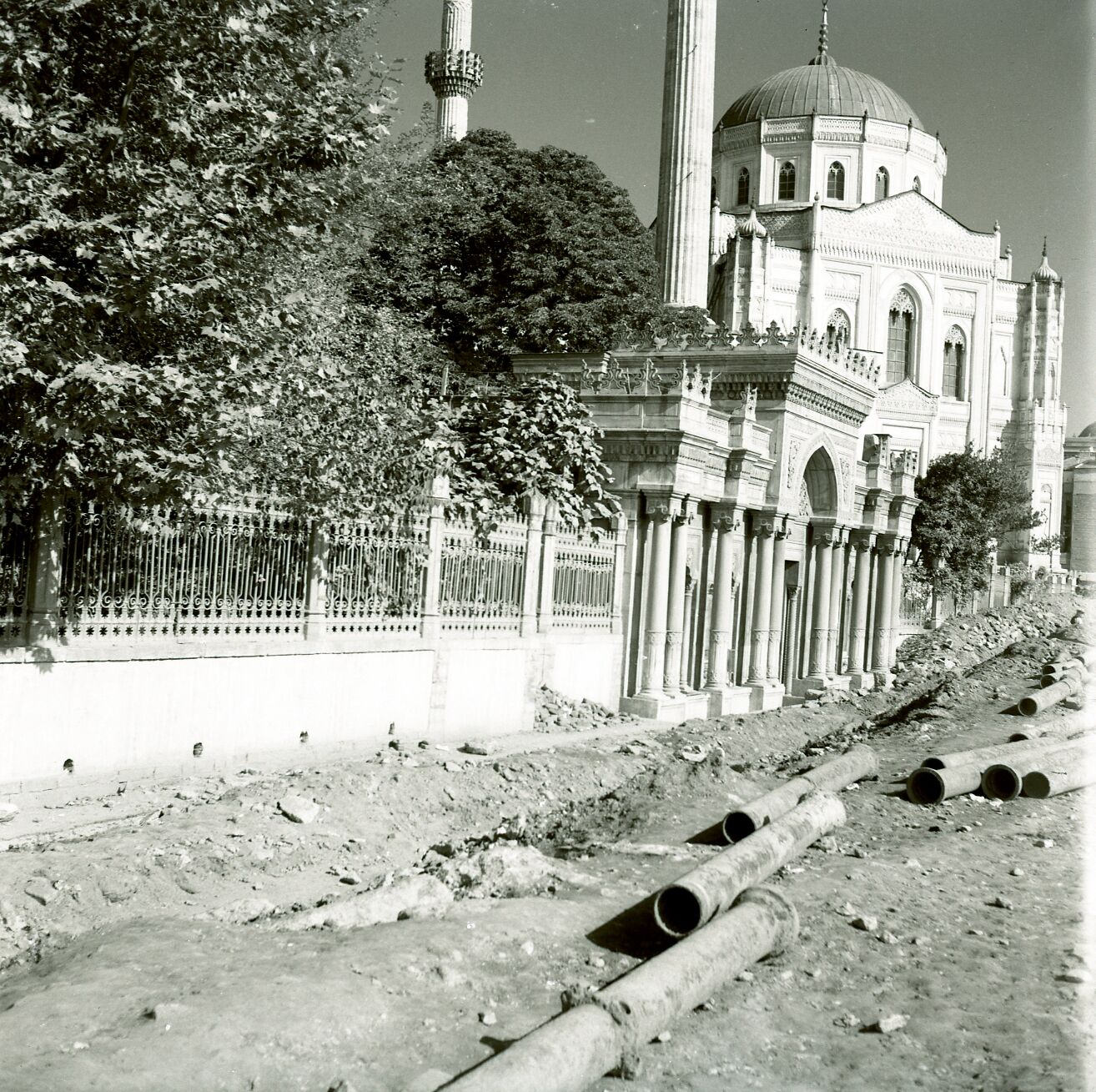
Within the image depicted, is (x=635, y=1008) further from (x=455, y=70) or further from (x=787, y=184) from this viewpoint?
(x=787, y=184)

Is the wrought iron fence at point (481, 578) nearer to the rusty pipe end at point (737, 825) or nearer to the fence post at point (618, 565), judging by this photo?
the fence post at point (618, 565)

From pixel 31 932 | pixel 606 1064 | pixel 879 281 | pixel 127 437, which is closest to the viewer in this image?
pixel 606 1064

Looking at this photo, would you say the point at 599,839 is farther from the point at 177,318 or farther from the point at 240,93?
the point at 240,93

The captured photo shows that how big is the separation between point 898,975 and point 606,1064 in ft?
7.23

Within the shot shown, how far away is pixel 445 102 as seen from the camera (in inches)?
1811

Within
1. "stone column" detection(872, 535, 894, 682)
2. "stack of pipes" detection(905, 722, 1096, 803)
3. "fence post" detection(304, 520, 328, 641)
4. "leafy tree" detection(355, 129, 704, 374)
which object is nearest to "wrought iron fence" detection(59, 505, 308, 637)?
"fence post" detection(304, 520, 328, 641)

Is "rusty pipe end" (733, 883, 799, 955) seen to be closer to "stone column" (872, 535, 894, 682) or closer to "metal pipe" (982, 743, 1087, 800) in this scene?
"metal pipe" (982, 743, 1087, 800)

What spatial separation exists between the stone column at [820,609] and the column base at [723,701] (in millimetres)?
4856

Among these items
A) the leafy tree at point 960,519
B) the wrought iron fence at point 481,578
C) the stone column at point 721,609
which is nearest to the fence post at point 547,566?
the wrought iron fence at point 481,578

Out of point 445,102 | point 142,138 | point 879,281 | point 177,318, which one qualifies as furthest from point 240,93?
point 879,281

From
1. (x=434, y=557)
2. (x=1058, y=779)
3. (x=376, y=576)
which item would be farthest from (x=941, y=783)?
(x=376, y=576)

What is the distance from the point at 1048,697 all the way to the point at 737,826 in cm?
1015

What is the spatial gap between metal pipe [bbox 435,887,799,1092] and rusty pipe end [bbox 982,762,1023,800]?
4745 mm

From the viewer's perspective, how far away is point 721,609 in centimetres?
1975
